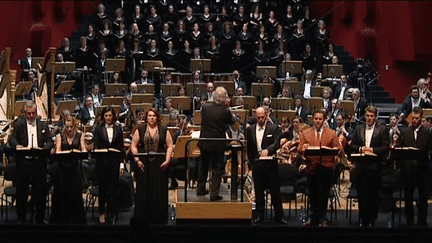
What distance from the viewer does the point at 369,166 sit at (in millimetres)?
11141

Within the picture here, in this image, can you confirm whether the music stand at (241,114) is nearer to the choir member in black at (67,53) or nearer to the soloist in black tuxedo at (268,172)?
the soloist in black tuxedo at (268,172)

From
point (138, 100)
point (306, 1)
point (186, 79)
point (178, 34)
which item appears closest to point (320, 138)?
point (138, 100)

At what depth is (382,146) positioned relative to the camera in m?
11.1

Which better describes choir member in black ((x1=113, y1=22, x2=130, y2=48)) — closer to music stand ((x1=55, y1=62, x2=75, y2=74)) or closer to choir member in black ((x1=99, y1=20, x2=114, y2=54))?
choir member in black ((x1=99, y1=20, x2=114, y2=54))

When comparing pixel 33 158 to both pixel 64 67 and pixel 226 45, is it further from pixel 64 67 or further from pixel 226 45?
pixel 226 45

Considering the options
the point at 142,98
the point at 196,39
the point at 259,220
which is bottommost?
the point at 259,220

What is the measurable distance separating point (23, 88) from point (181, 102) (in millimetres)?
2995

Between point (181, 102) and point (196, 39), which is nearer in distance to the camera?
point (181, 102)

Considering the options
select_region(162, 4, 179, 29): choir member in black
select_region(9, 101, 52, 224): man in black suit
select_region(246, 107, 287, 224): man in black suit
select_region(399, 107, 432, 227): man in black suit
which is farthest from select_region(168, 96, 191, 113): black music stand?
select_region(399, 107, 432, 227): man in black suit

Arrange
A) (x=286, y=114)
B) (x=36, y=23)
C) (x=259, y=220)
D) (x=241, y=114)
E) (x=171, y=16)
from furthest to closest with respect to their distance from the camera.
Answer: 1. (x=36, y=23)
2. (x=171, y=16)
3. (x=286, y=114)
4. (x=241, y=114)
5. (x=259, y=220)

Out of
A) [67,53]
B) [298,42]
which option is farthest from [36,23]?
[298,42]

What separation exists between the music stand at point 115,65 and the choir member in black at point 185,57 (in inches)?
54.7

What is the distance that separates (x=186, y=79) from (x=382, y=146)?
8.32 meters

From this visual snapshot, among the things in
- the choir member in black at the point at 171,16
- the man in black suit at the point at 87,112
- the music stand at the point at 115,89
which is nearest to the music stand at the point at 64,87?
the music stand at the point at 115,89
